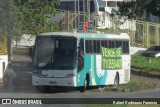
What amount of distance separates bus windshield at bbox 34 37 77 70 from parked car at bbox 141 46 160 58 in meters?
30.5

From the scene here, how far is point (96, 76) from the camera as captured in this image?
3238 centimetres

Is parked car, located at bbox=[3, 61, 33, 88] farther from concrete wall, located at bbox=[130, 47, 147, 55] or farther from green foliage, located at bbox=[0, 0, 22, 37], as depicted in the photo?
concrete wall, located at bbox=[130, 47, 147, 55]

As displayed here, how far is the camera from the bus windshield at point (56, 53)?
29828 millimetres

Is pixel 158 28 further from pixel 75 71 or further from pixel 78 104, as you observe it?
pixel 78 104

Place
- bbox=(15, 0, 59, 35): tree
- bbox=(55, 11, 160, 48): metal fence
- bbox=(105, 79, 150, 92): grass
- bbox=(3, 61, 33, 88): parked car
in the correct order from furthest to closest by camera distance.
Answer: bbox=(55, 11, 160, 48): metal fence, bbox=(105, 79, 150, 92): grass, bbox=(15, 0, 59, 35): tree, bbox=(3, 61, 33, 88): parked car

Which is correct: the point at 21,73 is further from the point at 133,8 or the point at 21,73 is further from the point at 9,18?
the point at 133,8

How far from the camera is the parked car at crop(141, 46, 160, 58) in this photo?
59844 mm

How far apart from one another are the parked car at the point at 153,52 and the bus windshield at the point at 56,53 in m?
30.5

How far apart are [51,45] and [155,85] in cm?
893

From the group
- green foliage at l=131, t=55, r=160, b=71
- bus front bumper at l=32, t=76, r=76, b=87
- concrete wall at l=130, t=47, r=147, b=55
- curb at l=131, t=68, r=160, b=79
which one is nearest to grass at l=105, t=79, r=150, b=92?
bus front bumper at l=32, t=76, r=76, b=87

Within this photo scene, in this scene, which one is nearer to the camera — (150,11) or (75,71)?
(75,71)

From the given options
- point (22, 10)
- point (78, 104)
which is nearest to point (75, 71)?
point (22, 10)

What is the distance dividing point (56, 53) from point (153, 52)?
104 ft

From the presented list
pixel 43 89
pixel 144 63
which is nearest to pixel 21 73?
pixel 43 89
